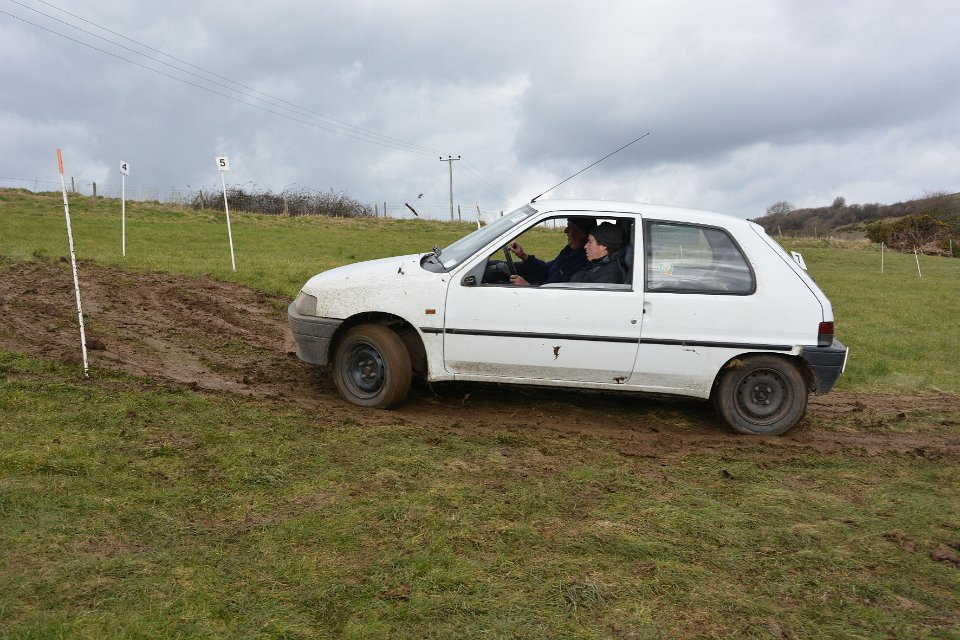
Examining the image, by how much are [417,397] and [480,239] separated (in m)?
1.56

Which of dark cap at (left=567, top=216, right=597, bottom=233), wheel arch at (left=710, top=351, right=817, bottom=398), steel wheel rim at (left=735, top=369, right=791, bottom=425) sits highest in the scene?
dark cap at (left=567, top=216, right=597, bottom=233)

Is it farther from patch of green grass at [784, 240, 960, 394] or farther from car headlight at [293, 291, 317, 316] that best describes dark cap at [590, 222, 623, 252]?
patch of green grass at [784, 240, 960, 394]

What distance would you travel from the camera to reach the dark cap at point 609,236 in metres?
6.07

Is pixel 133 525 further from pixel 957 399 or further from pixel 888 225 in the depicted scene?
pixel 888 225

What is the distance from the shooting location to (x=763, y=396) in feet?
19.7

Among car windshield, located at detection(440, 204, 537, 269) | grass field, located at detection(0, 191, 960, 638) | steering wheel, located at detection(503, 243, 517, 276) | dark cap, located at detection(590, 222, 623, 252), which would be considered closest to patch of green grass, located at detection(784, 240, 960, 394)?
grass field, located at detection(0, 191, 960, 638)

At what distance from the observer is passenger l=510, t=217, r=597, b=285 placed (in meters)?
Answer: 6.16

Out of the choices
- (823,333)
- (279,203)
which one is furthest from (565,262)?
(279,203)

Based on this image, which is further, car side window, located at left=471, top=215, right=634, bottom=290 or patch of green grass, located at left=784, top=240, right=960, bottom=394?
patch of green grass, located at left=784, top=240, right=960, bottom=394

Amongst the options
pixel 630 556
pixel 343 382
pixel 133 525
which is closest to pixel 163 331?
pixel 343 382

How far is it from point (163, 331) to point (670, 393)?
6.12 metres

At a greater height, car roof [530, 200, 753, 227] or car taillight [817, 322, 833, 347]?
car roof [530, 200, 753, 227]

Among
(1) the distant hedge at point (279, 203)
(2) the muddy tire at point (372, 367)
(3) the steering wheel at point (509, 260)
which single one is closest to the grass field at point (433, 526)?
(2) the muddy tire at point (372, 367)

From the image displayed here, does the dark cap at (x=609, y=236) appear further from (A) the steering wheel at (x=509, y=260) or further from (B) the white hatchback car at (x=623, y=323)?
(A) the steering wheel at (x=509, y=260)
